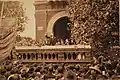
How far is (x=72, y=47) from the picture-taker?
9750mm

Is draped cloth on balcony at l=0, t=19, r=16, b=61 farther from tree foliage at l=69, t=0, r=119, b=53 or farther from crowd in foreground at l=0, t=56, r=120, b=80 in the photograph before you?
tree foliage at l=69, t=0, r=119, b=53

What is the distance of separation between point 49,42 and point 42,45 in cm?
→ 24

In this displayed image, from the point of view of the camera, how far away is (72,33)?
1066 centimetres

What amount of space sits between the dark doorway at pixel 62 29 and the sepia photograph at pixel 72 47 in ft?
0.36

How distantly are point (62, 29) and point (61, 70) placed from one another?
2513 millimetres

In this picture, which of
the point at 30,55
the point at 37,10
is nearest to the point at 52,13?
the point at 37,10

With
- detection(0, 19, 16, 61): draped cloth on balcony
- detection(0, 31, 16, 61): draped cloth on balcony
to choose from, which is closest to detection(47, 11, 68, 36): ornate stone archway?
detection(0, 19, 16, 61): draped cloth on balcony

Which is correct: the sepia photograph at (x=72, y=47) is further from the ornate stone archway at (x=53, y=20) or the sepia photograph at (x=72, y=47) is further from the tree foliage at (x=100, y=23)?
the ornate stone archway at (x=53, y=20)

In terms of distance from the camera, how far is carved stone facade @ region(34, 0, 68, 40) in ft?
38.3

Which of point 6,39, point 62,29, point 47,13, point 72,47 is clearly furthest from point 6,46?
point 47,13

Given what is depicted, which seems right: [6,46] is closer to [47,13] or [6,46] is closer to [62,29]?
[62,29]

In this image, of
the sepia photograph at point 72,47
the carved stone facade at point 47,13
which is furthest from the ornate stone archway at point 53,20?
the sepia photograph at point 72,47

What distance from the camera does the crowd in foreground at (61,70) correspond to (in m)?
8.94

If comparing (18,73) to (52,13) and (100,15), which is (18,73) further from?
(52,13)
